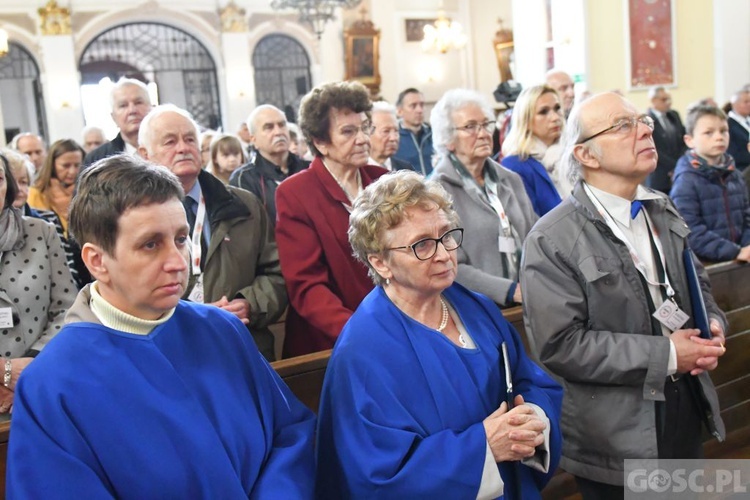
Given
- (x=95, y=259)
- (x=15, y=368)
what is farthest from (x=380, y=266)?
(x=15, y=368)

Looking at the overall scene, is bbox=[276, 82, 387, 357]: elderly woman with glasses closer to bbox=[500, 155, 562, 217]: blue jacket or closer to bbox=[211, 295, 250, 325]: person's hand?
bbox=[211, 295, 250, 325]: person's hand

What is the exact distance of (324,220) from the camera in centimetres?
268

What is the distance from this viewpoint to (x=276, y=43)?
14.4 metres

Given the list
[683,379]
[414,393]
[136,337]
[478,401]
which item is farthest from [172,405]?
[683,379]

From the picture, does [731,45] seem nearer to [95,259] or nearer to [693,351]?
[693,351]

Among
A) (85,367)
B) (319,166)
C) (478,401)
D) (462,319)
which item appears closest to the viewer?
(85,367)

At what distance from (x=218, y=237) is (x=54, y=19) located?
38.0ft

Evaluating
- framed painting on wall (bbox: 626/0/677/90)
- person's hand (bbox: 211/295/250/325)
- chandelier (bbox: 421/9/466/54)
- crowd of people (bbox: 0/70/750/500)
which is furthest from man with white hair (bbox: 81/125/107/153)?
chandelier (bbox: 421/9/466/54)

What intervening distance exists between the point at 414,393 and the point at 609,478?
2.51 feet

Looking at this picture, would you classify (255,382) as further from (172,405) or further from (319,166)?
(319,166)

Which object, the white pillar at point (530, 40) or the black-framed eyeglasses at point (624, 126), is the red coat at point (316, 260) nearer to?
the black-framed eyeglasses at point (624, 126)

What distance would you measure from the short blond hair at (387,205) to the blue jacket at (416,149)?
157 inches

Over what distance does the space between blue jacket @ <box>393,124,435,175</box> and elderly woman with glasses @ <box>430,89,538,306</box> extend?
2.68 metres

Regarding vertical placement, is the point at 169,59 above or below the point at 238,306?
above
